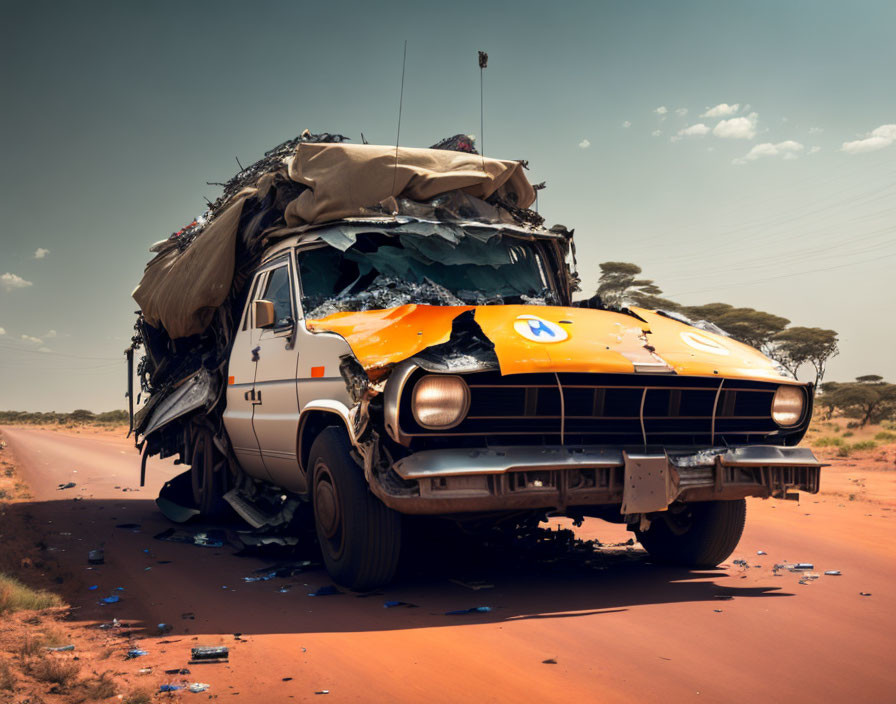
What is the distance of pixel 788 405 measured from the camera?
16.8 feet

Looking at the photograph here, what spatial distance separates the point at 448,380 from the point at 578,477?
0.90m

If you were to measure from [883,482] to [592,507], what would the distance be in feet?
29.1

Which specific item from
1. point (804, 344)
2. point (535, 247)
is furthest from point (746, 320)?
point (535, 247)

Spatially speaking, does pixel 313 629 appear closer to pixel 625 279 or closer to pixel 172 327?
pixel 172 327

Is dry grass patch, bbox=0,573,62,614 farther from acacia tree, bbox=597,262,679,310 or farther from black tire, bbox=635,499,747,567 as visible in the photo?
acacia tree, bbox=597,262,679,310

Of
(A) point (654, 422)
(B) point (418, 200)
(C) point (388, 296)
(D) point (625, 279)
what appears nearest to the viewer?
(A) point (654, 422)

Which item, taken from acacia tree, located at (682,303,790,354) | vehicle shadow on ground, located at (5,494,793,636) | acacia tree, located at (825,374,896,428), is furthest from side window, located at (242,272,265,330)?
acacia tree, located at (682,303,790,354)

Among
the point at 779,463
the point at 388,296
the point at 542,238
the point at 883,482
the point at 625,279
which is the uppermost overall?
the point at 625,279

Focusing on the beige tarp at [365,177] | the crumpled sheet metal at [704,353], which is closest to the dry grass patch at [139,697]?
the crumpled sheet metal at [704,353]

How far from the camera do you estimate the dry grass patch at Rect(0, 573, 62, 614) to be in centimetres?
459

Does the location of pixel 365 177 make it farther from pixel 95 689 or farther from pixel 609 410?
pixel 95 689

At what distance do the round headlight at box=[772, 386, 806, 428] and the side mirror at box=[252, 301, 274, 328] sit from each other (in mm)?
3328

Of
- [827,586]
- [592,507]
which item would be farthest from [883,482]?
[592,507]

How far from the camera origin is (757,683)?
3264 mm
